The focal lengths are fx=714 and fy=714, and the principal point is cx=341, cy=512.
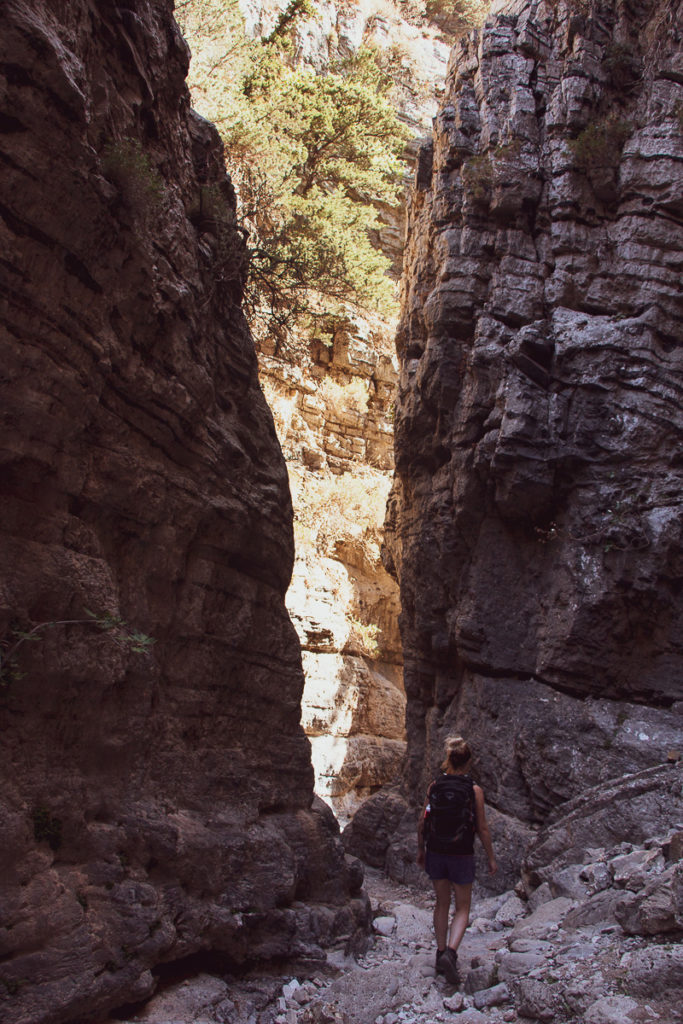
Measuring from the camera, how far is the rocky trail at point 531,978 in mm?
3896

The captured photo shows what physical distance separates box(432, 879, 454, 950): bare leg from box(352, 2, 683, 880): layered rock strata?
374 centimetres

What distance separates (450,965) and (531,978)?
729 mm

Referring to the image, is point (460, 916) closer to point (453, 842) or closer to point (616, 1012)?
point (453, 842)

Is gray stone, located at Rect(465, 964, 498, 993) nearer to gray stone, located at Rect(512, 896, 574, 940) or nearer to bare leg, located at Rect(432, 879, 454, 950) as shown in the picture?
bare leg, located at Rect(432, 879, 454, 950)

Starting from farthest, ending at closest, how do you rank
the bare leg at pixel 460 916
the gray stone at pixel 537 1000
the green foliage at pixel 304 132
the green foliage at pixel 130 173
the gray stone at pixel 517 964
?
the green foliage at pixel 304 132, the bare leg at pixel 460 916, the gray stone at pixel 517 964, the green foliage at pixel 130 173, the gray stone at pixel 537 1000

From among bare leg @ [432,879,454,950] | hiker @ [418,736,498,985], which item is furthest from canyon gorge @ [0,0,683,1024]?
hiker @ [418,736,498,985]

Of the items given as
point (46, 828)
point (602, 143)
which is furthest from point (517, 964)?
point (602, 143)

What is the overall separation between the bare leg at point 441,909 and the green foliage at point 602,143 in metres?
10.1

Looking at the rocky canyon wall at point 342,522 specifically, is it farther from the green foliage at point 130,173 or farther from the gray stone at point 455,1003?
the gray stone at point 455,1003

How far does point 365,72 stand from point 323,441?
36.9 feet

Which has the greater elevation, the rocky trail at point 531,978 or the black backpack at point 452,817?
the black backpack at point 452,817

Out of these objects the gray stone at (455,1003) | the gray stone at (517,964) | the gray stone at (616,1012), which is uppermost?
the gray stone at (616,1012)

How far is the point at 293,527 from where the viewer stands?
891 cm

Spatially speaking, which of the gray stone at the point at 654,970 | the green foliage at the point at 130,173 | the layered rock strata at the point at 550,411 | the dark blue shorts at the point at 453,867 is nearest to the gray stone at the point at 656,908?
the gray stone at the point at 654,970
